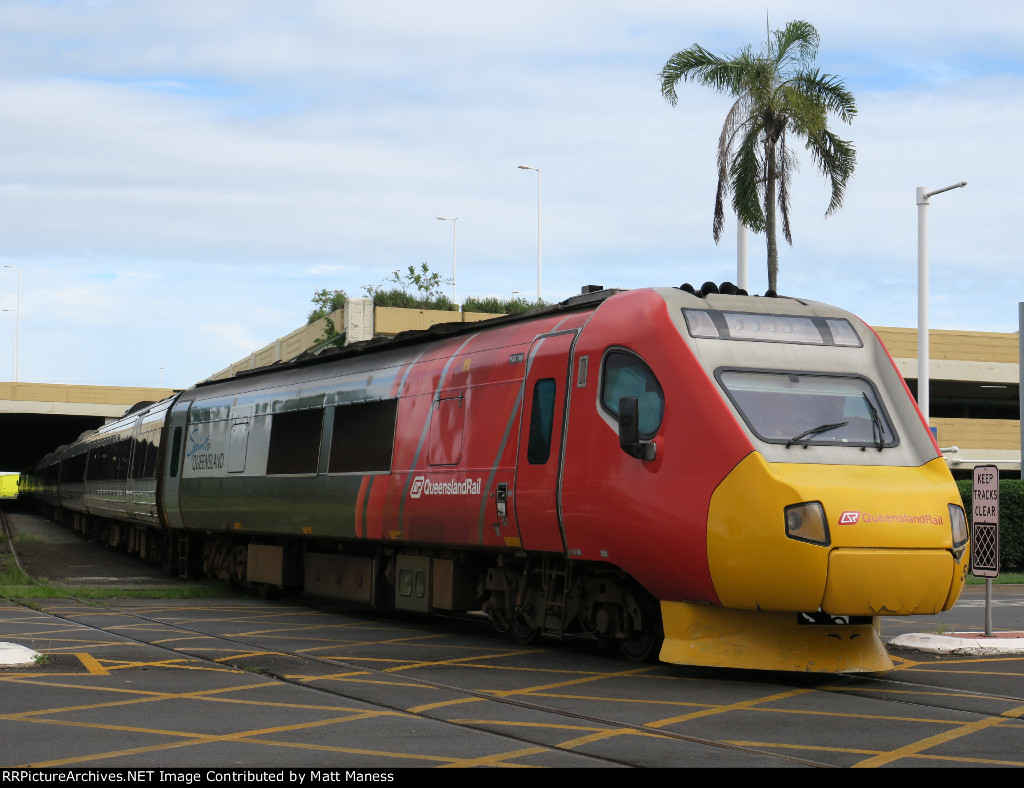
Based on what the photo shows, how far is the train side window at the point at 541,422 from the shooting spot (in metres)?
12.5

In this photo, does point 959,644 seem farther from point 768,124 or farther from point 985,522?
point 768,124

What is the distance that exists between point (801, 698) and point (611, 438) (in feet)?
9.35

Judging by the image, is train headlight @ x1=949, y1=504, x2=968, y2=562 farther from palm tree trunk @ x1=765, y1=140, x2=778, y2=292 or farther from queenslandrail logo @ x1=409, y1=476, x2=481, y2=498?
palm tree trunk @ x1=765, y1=140, x2=778, y2=292

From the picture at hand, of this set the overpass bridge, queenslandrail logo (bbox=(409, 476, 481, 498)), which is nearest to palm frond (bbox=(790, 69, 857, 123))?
queenslandrail logo (bbox=(409, 476, 481, 498))

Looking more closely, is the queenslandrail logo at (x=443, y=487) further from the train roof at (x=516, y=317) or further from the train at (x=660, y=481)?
the train roof at (x=516, y=317)

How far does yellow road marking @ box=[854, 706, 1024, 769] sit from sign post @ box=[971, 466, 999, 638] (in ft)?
16.2

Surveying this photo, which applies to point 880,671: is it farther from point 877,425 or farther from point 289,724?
point 289,724

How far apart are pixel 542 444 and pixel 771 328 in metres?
2.48

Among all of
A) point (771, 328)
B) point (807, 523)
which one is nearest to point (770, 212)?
point (771, 328)

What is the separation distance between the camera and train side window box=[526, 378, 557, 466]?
12539 millimetres

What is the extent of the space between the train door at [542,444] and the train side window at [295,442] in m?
5.47

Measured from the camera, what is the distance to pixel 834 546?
32.6 ft

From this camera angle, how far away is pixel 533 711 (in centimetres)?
909
